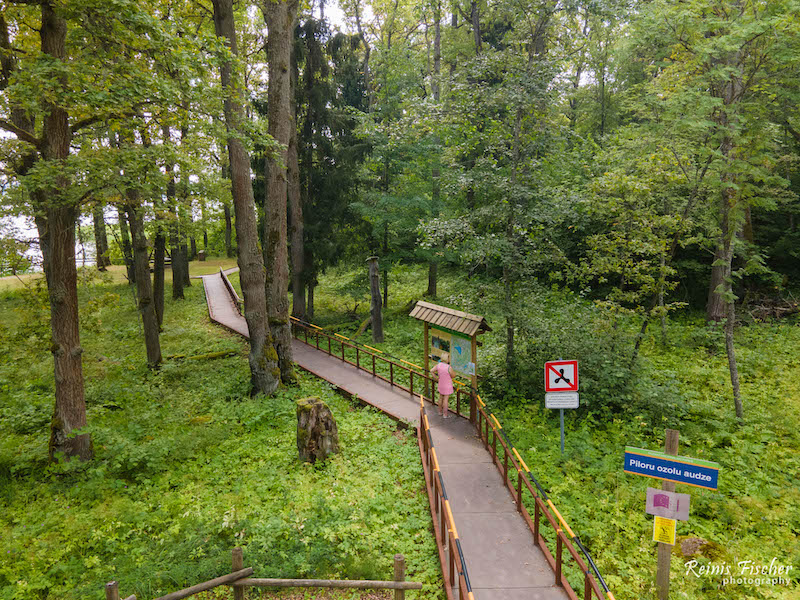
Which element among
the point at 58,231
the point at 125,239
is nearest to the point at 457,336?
A: the point at 58,231

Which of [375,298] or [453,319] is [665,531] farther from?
[375,298]

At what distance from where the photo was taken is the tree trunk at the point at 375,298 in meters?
16.9

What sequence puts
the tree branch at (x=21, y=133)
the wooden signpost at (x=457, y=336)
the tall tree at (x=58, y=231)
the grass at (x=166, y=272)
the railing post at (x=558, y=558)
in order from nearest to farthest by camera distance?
1. the railing post at (x=558, y=558)
2. the tree branch at (x=21, y=133)
3. the tall tree at (x=58, y=231)
4. the wooden signpost at (x=457, y=336)
5. the grass at (x=166, y=272)

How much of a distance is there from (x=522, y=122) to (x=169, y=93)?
8386 mm

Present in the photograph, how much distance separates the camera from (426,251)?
18.8 meters

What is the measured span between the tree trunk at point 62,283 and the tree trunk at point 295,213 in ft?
29.4

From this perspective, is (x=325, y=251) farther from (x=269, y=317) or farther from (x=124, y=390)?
(x=124, y=390)

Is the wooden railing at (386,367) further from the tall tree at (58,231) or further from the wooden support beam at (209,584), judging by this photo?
the tall tree at (58,231)

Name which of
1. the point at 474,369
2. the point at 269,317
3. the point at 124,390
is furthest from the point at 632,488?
the point at 124,390

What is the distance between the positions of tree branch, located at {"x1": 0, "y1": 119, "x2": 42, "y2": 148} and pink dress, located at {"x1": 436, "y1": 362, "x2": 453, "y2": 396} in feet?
28.8

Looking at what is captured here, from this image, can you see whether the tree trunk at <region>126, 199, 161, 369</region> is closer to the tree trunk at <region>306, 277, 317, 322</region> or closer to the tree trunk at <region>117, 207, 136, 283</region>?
the tree trunk at <region>117, 207, 136, 283</region>

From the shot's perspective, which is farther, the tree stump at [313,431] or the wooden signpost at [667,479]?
the tree stump at [313,431]

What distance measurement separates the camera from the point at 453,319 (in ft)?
35.3

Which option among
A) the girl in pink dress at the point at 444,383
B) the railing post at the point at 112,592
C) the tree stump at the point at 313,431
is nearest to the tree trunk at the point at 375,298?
the girl in pink dress at the point at 444,383
